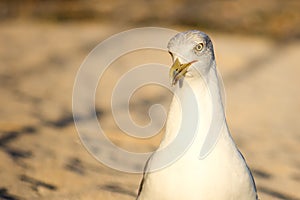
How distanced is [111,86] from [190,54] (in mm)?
5833

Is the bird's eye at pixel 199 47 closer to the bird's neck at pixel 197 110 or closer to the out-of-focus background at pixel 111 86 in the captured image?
the bird's neck at pixel 197 110

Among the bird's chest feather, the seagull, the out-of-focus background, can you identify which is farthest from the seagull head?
the out-of-focus background

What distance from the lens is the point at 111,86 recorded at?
910 cm

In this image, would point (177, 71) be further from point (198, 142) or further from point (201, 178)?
point (201, 178)

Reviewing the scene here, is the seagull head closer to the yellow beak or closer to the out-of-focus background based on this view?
the yellow beak

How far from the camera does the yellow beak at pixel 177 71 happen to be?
320cm

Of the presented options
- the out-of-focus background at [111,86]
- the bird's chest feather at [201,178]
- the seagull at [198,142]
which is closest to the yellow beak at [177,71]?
the seagull at [198,142]

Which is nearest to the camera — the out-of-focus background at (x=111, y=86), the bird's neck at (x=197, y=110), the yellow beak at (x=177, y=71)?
the yellow beak at (x=177, y=71)

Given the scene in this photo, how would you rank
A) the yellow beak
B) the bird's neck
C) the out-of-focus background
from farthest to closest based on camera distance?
the out-of-focus background
the bird's neck
the yellow beak

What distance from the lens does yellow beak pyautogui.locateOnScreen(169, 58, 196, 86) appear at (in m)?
3.20

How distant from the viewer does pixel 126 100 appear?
8484 mm

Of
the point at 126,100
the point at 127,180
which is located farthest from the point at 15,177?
the point at 126,100

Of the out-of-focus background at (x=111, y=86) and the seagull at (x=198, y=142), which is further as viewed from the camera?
the out-of-focus background at (x=111, y=86)

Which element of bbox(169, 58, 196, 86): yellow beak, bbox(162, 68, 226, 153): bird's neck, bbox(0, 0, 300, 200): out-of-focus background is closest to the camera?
bbox(169, 58, 196, 86): yellow beak
